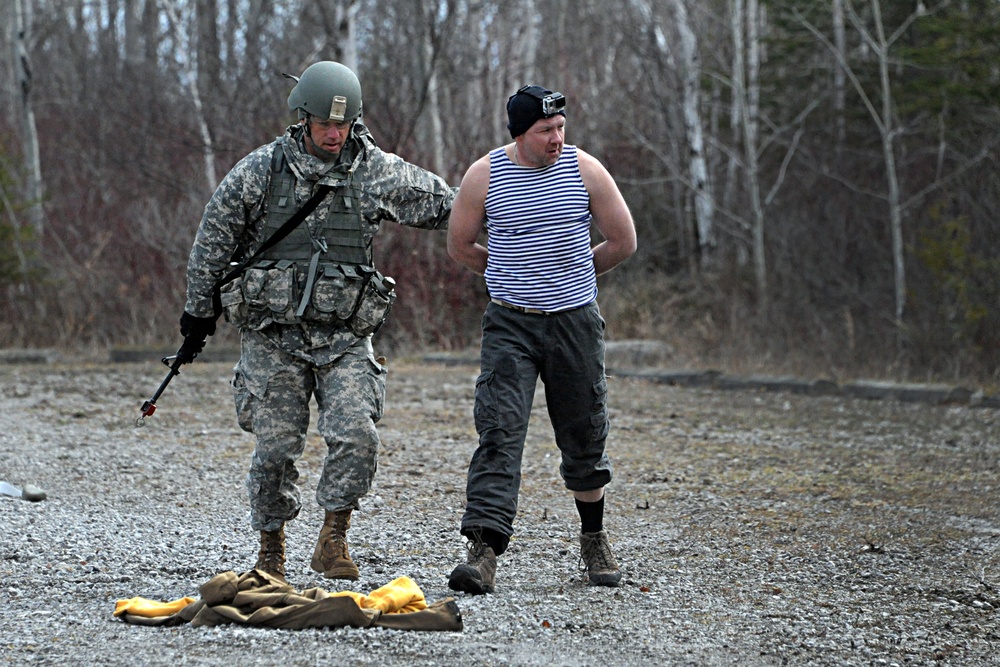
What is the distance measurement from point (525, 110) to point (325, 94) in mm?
782

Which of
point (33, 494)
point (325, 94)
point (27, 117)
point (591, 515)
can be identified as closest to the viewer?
point (325, 94)

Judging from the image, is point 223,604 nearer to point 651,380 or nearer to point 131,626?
point 131,626

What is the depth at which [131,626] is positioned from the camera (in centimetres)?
477

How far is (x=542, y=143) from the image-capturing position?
5.29 metres

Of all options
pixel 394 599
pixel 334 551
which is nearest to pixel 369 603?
pixel 394 599

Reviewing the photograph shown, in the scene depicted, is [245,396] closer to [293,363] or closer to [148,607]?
[293,363]

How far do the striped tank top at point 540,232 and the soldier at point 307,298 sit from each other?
48cm

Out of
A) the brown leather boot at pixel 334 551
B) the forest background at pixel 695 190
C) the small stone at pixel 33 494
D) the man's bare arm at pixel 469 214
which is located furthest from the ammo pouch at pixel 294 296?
the forest background at pixel 695 190

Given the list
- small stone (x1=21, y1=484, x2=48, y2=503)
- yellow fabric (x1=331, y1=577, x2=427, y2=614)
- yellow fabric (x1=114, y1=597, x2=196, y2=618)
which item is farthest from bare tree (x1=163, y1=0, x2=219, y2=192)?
yellow fabric (x1=331, y1=577, x2=427, y2=614)

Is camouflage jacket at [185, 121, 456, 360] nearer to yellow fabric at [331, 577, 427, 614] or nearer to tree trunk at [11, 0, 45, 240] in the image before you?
yellow fabric at [331, 577, 427, 614]

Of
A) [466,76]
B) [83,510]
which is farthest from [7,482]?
[466,76]

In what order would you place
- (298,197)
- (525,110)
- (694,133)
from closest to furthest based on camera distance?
1. (525,110)
2. (298,197)
3. (694,133)

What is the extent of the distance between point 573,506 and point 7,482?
11.3 feet

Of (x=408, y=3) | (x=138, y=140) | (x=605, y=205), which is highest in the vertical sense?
(x=408, y=3)
